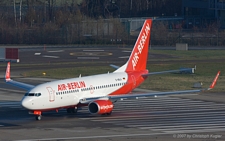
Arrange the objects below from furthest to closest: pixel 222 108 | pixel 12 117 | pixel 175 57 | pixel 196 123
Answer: pixel 175 57 → pixel 222 108 → pixel 12 117 → pixel 196 123

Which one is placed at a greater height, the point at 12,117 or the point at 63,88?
the point at 63,88

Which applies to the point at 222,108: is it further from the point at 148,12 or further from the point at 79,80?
the point at 148,12

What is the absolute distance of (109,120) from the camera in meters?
42.5

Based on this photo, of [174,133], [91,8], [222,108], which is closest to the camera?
[174,133]

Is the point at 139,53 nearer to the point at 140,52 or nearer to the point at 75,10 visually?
the point at 140,52

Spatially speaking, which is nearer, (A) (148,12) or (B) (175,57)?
(B) (175,57)

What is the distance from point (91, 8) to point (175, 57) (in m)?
78.2

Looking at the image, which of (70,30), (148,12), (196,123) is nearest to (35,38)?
(70,30)

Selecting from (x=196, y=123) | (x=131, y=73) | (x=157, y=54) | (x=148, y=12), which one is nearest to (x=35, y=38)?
(x=157, y=54)

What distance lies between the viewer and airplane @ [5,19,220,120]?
136 feet

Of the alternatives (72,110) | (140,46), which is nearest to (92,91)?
(72,110)

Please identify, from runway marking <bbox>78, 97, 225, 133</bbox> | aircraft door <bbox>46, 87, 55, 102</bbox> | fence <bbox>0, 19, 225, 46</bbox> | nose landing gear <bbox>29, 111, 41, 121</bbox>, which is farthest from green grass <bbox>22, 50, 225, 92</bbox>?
fence <bbox>0, 19, 225, 46</bbox>

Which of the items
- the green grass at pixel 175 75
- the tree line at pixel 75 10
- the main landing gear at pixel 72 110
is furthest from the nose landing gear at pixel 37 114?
the tree line at pixel 75 10

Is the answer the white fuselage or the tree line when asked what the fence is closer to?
the tree line
